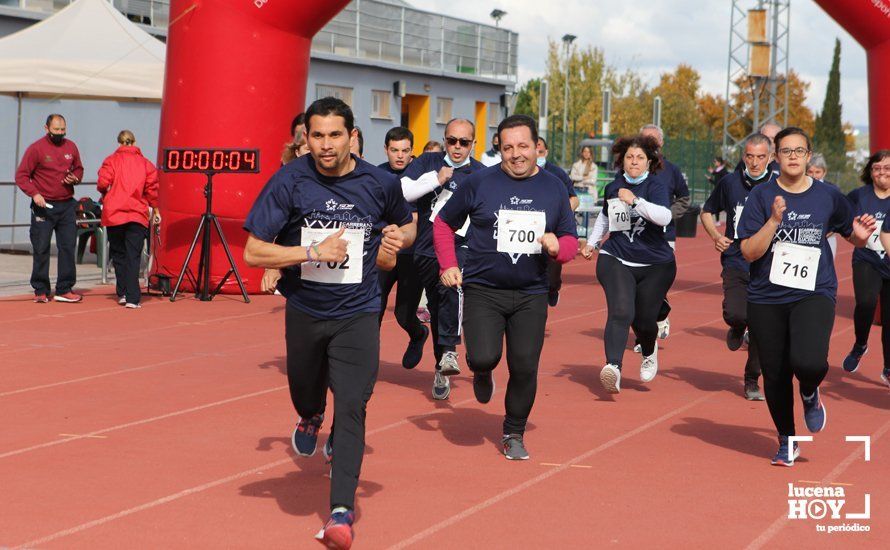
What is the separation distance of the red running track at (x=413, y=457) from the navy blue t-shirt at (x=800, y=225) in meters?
0.96

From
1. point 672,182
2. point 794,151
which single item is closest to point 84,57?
point 672,182

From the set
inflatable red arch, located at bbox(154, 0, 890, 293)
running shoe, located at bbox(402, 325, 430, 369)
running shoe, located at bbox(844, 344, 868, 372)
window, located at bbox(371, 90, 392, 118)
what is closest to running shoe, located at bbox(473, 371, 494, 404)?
running shoe, located at bbox(402, 325, 430, 369)

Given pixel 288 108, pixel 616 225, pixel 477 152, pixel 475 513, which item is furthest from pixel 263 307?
pixel 477 152

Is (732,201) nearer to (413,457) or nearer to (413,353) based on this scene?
(413,353)

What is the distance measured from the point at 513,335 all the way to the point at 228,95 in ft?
31.0

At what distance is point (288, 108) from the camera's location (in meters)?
17.0

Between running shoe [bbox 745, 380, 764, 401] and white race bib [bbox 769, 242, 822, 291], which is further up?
white race bib [bbox 769, 242, 822, 291]

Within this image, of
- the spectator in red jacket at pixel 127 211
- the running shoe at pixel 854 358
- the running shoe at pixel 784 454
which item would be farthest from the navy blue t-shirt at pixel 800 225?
the spectator in red jacket at pixel 127 211

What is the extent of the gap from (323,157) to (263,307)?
968 centimetres

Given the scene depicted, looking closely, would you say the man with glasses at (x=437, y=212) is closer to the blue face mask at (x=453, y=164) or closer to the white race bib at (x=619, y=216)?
the blue face mask at (x=453, y=164)

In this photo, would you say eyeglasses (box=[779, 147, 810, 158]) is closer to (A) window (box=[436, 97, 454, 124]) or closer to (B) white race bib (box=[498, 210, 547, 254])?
(B) white race bib (box=[498, 210, 547, 254])

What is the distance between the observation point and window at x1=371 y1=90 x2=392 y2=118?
3619 cm

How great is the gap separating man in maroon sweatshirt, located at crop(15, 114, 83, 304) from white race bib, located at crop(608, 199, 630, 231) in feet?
23.4

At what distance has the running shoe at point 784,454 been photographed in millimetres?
7734
